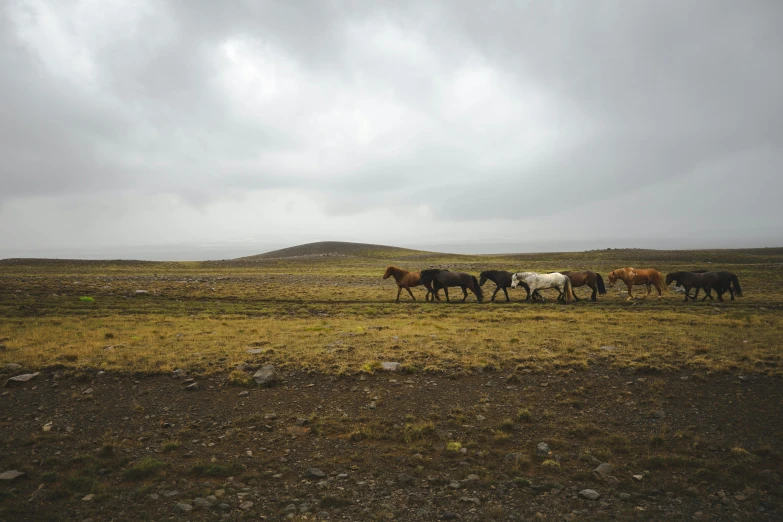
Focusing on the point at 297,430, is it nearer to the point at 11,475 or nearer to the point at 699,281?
the point at 11,475

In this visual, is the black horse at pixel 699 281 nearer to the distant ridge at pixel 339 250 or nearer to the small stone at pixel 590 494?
the small stone at pixel 590 494

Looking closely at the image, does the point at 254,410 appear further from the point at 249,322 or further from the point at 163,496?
the point at 249,322

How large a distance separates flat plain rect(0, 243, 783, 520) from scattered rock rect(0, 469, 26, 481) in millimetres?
54

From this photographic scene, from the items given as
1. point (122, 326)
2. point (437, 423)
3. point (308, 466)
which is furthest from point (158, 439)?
point (122, 326)

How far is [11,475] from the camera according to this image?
5.56 metres

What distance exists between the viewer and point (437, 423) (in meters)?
7.47

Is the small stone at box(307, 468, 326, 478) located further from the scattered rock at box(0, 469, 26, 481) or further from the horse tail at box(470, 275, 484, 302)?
the horse tail at box(470, 275, 484, 302)

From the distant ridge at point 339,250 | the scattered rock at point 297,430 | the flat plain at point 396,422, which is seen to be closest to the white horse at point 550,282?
the flat plain at point 396,422

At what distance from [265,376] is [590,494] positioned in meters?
7.44

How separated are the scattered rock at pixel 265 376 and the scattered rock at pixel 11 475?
4415 mm

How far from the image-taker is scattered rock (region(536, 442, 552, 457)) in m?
6.33

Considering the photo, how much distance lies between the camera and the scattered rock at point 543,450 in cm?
633

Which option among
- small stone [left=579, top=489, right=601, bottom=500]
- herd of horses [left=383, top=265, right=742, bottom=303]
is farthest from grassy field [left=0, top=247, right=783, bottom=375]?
small stone [left=579, top=489, right=601, bottom=500]

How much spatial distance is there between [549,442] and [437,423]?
207cm
